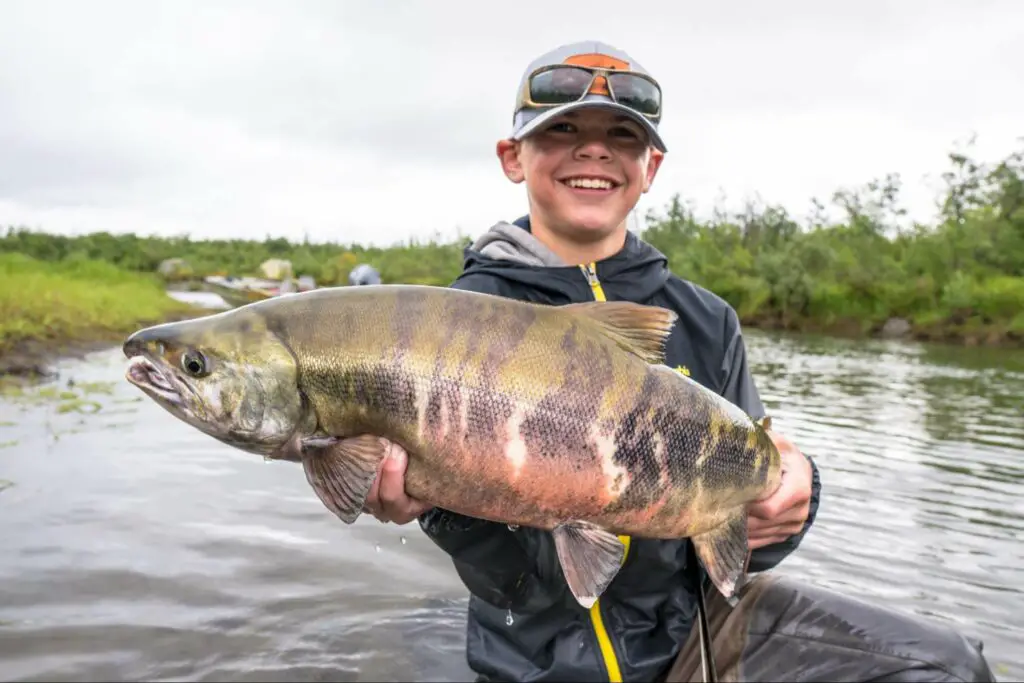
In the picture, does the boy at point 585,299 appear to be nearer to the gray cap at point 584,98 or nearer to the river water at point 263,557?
the gray cap at point 584,98

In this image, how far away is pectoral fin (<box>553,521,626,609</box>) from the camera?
2514 millimetres

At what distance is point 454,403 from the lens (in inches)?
93.6

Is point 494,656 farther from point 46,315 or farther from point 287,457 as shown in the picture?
point 46,315

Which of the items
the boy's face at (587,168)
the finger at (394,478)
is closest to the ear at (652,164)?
the boy's face at (587,168)

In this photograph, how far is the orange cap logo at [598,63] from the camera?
3377 mm

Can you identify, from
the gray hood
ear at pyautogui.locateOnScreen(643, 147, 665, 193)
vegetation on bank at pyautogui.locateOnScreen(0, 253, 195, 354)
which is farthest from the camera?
A: vegetation on bank at pyautogui.locateOnScreen(0, 253, 195, 354)

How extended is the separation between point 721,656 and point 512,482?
5.95 ft

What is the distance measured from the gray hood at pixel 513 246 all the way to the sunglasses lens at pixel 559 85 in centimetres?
61

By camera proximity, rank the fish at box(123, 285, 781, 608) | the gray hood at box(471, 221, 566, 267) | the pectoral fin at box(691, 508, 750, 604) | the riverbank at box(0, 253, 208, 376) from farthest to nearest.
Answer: the riverbank at box(0, 253, 208, 376), the gray hood at box(471, 221, 566, 267), the pectoral fin at box(691, 508, 750, 604), the fish at box(123, 285, 781, 608)

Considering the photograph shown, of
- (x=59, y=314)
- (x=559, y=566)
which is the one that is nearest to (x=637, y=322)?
(x=559, y=566)

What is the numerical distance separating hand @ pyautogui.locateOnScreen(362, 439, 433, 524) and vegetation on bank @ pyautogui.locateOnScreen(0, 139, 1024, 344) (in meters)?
30.7

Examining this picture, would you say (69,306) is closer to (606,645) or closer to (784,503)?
(606,645)

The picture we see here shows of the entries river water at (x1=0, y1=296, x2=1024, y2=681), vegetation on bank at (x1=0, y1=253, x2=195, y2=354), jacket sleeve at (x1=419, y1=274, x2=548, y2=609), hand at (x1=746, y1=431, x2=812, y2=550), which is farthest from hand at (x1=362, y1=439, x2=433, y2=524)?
vegetation on bank at (x1=0, y1=253, x2=195, y2=354)

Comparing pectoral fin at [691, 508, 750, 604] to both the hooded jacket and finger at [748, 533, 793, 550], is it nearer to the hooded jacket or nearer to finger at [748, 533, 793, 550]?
finger at [748, 533, 793, 550]
